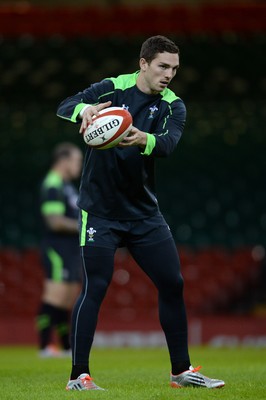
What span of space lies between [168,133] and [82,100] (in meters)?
0.55

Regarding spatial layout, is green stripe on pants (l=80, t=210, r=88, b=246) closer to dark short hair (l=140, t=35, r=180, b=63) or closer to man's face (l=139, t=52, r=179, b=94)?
man's face (l=139, t=52, r=179, b=94)

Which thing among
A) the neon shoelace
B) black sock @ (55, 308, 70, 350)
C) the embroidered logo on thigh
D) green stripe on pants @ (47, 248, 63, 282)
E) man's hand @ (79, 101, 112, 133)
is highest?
man's hand @ (79, 101, 112, 133)

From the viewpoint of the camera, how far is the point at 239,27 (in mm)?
15211

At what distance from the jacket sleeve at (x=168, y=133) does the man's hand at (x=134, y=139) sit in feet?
0.12

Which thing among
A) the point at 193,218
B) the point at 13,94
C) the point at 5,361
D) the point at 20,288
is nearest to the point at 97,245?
the point at 5,361

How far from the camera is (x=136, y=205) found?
18.8 ft

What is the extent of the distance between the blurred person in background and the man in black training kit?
4509mm

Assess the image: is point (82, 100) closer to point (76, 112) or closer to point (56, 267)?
point (76, 112)

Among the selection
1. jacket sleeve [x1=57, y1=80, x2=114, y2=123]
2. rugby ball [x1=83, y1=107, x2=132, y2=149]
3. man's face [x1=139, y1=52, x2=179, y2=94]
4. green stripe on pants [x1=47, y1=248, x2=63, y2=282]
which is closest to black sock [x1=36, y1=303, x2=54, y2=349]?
green stripe on pants [x1=47, y1=248, x2=63, y2=282]

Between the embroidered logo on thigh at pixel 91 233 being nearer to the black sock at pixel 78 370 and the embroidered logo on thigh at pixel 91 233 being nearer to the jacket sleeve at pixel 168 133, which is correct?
the jacket sleeve at pixel 168 133

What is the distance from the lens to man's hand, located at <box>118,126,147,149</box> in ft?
17.4

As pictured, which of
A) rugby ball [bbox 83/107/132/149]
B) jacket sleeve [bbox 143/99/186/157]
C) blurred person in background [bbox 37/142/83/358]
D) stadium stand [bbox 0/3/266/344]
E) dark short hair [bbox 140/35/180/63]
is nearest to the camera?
rugby ball [bbox 83/107/132/149]

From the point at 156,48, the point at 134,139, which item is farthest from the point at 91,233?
the point at 156,48

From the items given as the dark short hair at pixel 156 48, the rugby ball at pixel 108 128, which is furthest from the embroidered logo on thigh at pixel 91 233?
the dark short hair at pixel 156 48
